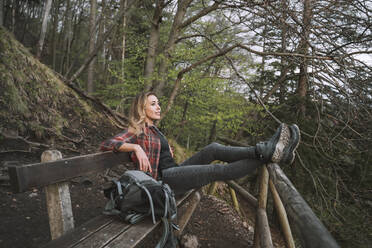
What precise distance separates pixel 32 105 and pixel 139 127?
306 centimetres

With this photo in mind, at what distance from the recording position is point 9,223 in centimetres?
250

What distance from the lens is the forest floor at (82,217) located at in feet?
7.97

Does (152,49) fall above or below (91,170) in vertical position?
above

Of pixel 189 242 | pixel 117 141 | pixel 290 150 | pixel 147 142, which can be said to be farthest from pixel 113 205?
pixel 189 242

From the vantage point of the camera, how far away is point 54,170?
152cm

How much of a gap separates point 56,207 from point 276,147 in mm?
1725

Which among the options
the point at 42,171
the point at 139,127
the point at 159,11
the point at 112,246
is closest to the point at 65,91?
the point at 159,11

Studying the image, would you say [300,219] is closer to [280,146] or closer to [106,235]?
[280,146]

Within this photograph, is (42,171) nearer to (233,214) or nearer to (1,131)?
(1,131)

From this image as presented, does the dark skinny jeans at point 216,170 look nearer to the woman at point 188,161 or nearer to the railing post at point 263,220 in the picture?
the woman at point 188,161

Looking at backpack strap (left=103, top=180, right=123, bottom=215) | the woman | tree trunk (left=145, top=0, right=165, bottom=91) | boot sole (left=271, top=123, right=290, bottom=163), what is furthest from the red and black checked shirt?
tree trunk (left=145, top=0, right=165, bottom=91)

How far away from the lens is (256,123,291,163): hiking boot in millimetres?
1829

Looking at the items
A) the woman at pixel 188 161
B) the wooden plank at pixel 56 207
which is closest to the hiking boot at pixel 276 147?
the woman at pixel 188 161

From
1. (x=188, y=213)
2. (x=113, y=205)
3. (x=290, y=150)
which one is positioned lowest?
(x=188, y=213)
